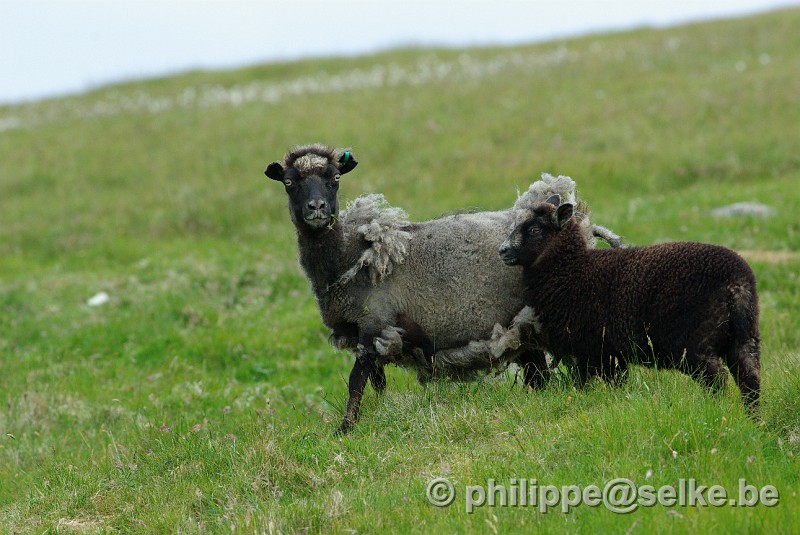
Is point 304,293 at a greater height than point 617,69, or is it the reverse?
point 617,69

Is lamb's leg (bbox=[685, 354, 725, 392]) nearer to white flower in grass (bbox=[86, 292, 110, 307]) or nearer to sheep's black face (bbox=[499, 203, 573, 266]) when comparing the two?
sheep's black face (bbox=[499, 203, 573, 266])

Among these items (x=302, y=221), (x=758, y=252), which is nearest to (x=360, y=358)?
(x=302, y=221)

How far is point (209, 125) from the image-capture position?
29828 millimetres

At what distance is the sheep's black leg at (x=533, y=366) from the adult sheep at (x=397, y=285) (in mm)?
415

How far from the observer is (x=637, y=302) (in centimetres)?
793

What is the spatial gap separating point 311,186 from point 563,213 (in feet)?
8.11

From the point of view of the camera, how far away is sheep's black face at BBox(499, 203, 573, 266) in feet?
28.4

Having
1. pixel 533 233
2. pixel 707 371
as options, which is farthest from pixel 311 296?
pixel 707 371

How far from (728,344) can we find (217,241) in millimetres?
14504

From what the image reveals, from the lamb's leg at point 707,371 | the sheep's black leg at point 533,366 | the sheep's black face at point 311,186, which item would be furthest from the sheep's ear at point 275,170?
the lamb's leg at point 707,371

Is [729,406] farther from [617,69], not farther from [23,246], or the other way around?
[617,69]

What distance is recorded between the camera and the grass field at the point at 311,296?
21.8 ft

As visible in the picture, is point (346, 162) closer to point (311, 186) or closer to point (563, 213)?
point (311, 186)

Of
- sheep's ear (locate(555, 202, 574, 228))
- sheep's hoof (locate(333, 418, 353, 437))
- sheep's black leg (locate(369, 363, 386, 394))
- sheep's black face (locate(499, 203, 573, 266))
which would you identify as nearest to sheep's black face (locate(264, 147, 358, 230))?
sheep's black leg (locate(369, 363, 386, 394))
